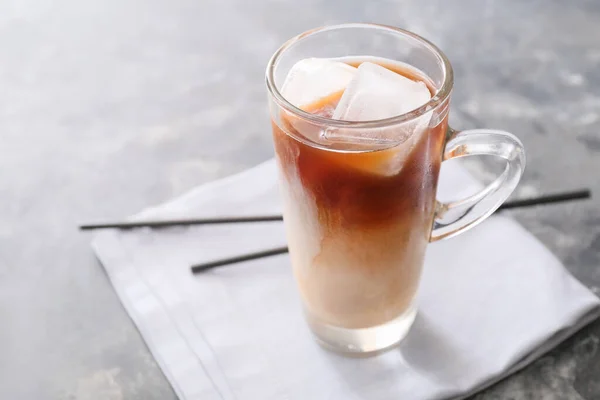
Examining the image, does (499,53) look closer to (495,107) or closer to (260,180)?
(495,107)

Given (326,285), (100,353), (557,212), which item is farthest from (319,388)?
(557,212)

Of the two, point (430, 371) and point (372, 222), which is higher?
point (372, 222)

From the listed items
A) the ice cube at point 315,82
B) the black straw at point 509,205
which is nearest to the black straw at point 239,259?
the black straw at point 509,205

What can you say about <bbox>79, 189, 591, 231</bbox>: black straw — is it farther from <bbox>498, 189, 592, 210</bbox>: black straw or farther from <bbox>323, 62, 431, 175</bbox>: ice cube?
<bbox>323, 62, 431, 175</bbox>: ice cube

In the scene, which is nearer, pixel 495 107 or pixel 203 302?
pixel 203 302

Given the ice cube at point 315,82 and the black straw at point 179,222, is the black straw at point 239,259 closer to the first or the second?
the black straw at point 179,222

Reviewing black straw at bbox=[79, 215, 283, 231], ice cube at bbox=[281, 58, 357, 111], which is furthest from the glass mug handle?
black straw at bbox=[79, 215, 283, 231]
